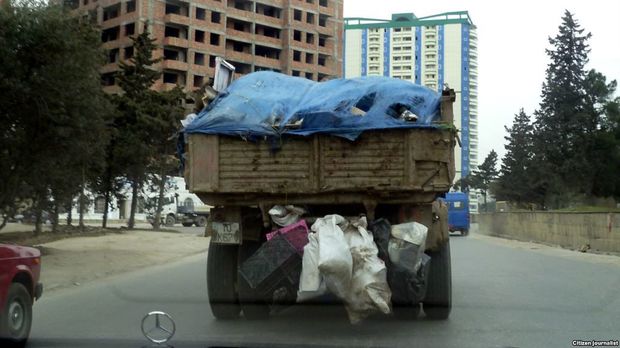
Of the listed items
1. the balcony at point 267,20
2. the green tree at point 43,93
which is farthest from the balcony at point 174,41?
the green tree at point 43,93

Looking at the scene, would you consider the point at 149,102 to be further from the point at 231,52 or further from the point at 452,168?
the point at 231,52

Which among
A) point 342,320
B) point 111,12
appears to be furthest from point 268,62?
point 342,320

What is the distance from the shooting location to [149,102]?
32688 millimetres

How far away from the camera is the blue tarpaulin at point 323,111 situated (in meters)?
7.28

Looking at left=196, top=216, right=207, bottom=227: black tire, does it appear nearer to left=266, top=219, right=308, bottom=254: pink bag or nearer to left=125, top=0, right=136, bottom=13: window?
left=125, top=0, right=136, bottom=13: window

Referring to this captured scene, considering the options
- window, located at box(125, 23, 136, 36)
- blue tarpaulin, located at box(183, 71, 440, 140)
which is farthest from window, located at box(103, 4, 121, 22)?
blue tarpaulin, located at box(183, 71, 440, 140)

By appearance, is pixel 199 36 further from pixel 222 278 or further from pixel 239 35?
pixel 222 278

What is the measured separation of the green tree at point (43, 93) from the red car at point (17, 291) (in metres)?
7.05

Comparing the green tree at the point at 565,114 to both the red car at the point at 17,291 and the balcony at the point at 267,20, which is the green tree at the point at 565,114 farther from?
the red car at the point at 17,291

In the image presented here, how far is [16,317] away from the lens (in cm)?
672

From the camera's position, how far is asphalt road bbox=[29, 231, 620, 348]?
6.97m

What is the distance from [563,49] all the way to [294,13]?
143 ft

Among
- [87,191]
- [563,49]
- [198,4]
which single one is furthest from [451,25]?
[198,4]

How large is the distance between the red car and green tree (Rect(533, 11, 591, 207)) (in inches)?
1951
